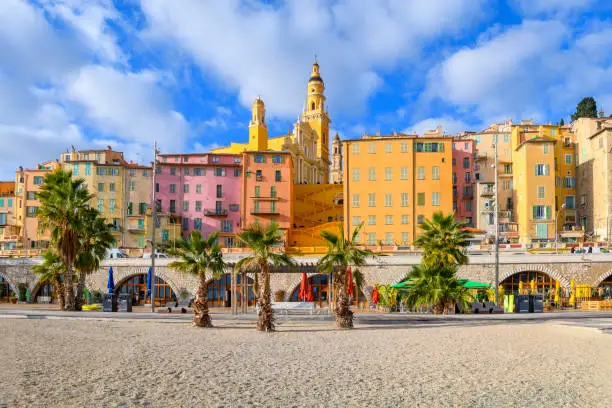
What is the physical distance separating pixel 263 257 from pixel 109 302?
54.9 ft

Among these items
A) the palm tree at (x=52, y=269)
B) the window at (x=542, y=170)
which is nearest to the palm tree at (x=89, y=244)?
the palm tree at (x=52, y=269)

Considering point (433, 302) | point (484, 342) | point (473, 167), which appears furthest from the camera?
point (473, 167)

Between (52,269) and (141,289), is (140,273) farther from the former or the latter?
(52,269)

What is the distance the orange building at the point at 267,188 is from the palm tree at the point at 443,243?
117 ft

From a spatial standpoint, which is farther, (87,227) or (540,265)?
(540,265)

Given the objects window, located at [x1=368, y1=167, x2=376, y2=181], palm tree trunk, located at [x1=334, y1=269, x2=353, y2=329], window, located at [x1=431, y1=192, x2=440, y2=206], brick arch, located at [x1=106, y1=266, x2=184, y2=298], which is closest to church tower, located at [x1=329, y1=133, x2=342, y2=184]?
window, located at [x1=368, y1=167, x2=376, y2=181]

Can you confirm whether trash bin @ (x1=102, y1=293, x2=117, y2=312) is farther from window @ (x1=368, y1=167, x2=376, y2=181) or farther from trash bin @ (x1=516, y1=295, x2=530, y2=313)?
window @ (x1=368, y1=167, x2=376, y2=181)

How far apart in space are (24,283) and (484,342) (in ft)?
158

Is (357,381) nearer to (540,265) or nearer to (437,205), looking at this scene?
(540,265)

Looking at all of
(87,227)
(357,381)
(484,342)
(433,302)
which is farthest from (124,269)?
(357,381)

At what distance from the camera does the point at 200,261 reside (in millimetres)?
26047

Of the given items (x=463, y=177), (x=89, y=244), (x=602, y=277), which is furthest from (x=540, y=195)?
(x=89, y=244)

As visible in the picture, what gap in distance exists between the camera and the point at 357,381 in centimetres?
1412

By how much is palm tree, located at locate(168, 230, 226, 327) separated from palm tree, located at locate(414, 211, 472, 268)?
12152mm
